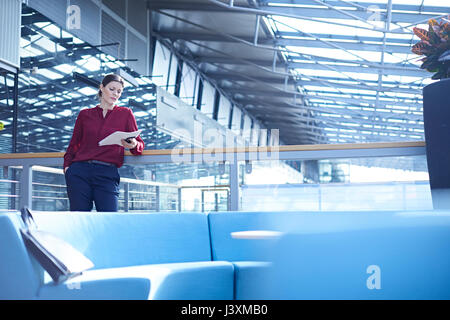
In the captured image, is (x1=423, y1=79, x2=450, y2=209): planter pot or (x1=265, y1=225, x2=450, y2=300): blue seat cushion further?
(x1=423, y1=79, x2=450, y2=209): planter pot

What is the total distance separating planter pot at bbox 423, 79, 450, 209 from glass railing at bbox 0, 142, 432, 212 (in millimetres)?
388

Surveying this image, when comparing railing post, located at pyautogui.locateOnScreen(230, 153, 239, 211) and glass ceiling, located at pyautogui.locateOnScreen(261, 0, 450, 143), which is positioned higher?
glass ceiling, located at pyautogui.locateOnScreen(261, 0, 450, 143)

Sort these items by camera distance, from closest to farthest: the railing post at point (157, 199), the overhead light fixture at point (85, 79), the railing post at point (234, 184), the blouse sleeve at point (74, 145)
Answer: the blouse sleeve at point (74, 145) → the railing post at point (234, 184) → the railing post at point (157, 199) → the overhead light fixture at point (85, 79)

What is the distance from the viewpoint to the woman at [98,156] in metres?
2.54

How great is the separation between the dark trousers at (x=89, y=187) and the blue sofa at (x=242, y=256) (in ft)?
0.76

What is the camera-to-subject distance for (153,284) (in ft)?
5.68

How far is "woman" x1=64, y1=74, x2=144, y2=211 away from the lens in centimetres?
254

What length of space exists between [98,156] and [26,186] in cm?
93

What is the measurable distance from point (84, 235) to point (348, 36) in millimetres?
9491

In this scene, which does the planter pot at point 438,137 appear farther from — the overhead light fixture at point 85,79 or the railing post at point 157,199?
the overhead light fixture at point 85,79

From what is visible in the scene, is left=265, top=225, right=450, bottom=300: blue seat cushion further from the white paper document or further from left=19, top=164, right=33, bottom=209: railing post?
left=19, top=164, right=33, bottom=209: railing post

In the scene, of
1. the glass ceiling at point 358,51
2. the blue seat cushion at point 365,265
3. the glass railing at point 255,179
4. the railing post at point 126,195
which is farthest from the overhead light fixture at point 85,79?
the blue seat cushion at point 365,265

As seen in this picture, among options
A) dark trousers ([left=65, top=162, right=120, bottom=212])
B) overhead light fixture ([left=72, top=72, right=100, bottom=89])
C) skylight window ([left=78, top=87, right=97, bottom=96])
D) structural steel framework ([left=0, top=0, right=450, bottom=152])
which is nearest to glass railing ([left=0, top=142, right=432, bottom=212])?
dark trousers ([left=65, top=162, right=120, bottom=212])

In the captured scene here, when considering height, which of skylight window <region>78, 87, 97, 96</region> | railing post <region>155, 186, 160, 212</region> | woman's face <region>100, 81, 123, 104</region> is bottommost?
railing post <region>155, 186, 160, 212</region>
